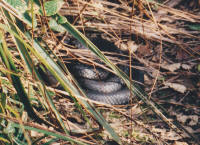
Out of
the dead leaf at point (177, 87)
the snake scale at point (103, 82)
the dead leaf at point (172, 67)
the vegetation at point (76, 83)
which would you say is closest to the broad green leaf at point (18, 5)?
the vegetation at point (76, 83)

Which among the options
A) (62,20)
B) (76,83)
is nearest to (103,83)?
(76,83)

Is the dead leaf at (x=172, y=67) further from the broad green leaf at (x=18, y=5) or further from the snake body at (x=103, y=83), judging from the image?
the broad green leaf at (x=18, y=5)

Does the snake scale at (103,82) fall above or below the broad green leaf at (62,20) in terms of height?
below

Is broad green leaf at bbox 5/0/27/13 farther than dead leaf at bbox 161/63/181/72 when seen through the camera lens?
No

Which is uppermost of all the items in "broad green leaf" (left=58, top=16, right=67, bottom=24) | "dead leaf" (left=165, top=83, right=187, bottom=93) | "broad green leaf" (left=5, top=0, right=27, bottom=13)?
"broad green leaf" (left=5, top=0, right=27, bottom=13)

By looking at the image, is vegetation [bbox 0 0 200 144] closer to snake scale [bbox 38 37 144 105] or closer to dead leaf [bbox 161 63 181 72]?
dead leaf [bbox 161 63 181 72]

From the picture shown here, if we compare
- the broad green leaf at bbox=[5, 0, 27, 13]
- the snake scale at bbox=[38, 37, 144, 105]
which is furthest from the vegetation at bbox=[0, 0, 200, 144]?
the snake scale at bbox=[38, 37, 144, 105]

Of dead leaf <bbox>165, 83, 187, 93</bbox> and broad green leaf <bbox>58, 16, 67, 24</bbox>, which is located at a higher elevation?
broad green leaf <bbox>58, 16, 67, 24</bbox>

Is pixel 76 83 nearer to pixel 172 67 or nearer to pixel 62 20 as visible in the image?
pixel 62 20
